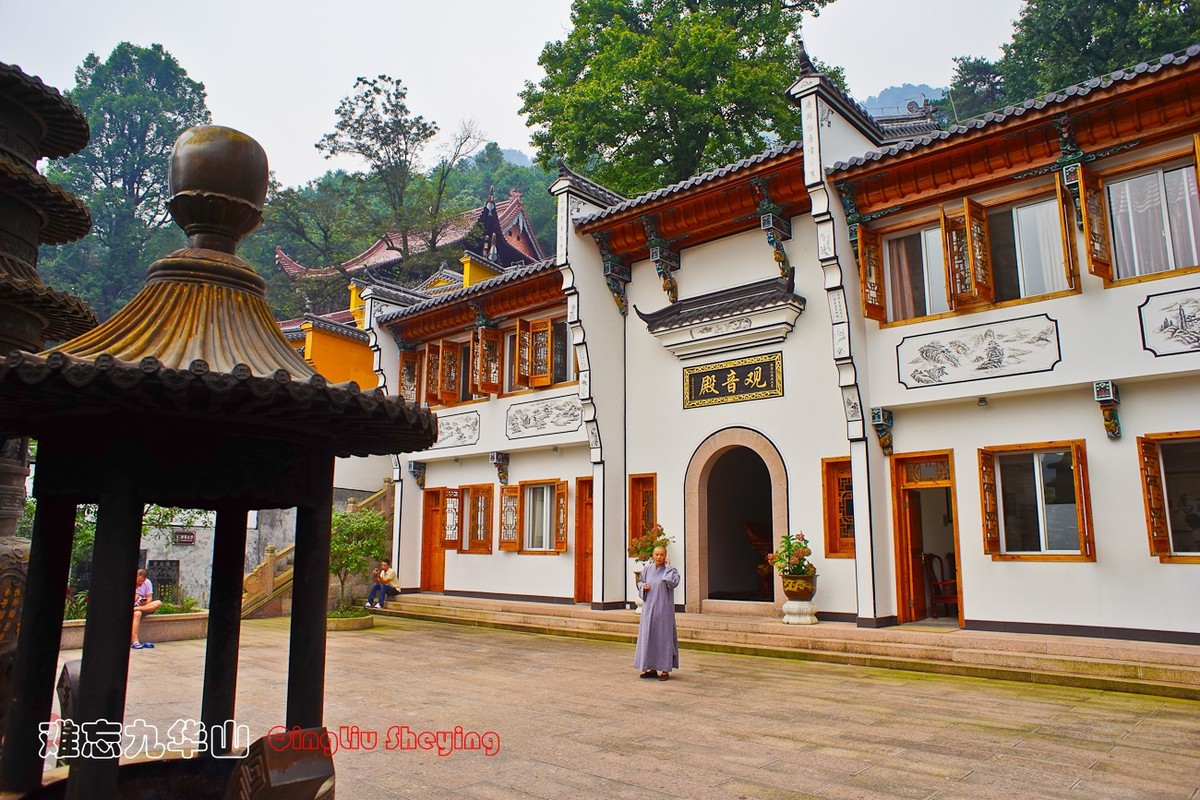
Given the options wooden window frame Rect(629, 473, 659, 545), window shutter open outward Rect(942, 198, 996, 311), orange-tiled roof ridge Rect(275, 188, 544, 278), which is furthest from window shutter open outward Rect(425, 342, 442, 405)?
orange-tiled roof ridge Rect(275, 188, 544, 278)

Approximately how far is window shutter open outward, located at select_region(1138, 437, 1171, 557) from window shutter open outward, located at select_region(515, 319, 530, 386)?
9245mm

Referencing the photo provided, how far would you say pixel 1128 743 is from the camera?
17.8 ft

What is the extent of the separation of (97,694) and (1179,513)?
9447mm

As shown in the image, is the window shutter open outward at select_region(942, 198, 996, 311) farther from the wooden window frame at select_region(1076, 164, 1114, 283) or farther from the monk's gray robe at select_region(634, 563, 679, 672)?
the monk's gray robe at select_region(634, 563, 679, 672)

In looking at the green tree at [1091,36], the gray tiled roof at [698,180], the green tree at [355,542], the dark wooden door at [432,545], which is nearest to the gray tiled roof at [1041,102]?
the gray tiled roof at [698,180]

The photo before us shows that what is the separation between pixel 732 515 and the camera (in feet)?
48.6

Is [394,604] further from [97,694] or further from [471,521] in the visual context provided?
[97,694]

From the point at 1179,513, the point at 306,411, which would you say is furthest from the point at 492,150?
the point at 306,411

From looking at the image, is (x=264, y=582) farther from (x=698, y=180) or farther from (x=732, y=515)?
(x=698, y=180)

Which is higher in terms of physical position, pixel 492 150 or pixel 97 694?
pixel 492 150

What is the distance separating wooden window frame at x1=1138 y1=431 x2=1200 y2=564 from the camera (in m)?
8.02

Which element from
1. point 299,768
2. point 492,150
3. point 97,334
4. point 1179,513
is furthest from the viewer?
point 492,150

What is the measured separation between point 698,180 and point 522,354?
4.70m

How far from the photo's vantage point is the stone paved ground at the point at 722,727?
4.55 meters
